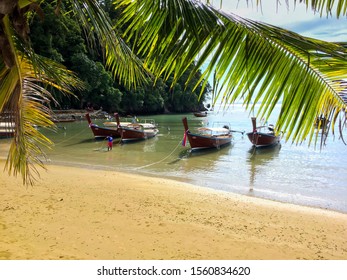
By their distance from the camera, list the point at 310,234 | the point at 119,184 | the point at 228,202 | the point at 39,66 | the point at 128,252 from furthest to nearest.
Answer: the point at 119,184
the point at 228,202
the point at 310,234
the point at 128,252
the point at 39,66

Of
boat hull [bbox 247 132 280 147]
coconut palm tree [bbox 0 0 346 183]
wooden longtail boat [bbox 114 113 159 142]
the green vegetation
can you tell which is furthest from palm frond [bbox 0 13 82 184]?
boat hull [bbox 247 132 280 147]

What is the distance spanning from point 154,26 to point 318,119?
0.94 m

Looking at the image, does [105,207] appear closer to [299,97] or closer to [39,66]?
[39,66]

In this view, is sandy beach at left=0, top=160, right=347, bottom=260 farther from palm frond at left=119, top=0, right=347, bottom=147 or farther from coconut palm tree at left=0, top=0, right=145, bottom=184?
palm frond at left=119, top=0, right=347, bottom=147

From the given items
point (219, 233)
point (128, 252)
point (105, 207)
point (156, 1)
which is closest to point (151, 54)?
point (156, 1)

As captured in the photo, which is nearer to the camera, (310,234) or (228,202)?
(310,234)

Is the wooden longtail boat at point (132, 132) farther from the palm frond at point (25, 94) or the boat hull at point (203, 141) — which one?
the palm frond at point (25, 94)

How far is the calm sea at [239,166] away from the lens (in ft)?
36.3

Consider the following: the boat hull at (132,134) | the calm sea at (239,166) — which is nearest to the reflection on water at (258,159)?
the calm sea at (239,166)

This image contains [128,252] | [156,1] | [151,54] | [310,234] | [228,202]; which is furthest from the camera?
[228,202]

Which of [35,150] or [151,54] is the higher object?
[151,54]

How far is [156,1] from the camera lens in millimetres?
1479

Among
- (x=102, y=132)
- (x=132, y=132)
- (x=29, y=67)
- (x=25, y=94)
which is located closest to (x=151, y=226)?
(x=25, y=94)

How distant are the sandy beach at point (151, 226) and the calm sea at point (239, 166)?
255 centimetres
